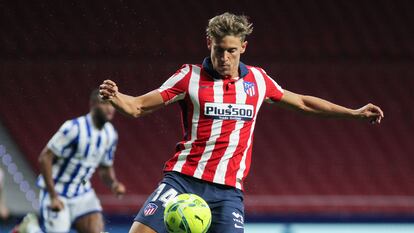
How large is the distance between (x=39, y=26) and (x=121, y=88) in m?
1.81

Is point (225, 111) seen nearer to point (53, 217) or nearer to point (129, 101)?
point (129, 101)

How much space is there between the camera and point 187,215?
4.34 meters

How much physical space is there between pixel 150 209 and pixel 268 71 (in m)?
7.86

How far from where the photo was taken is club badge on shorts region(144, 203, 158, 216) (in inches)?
182

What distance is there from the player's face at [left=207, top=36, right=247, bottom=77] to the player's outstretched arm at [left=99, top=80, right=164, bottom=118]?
0.38 metres

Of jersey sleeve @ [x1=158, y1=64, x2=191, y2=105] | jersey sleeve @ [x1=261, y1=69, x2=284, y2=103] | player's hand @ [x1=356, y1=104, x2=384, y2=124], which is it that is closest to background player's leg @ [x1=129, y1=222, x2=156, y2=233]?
jersey sleeve @ [x1=158, y1=64, x2=191, y2=105]

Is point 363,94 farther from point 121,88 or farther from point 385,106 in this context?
point 121,88

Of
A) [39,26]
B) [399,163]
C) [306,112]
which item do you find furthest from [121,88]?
A: [306,112]

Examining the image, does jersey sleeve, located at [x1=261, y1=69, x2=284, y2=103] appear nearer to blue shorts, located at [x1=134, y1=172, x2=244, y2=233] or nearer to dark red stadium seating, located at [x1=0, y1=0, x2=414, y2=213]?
blue shorts, located at [x1=134, y1=172, x2=244, y2=233]

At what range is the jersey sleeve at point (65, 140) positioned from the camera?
7.55 m

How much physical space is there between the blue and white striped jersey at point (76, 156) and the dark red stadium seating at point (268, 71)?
3858 millimetres

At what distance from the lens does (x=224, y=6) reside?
41.4 ft

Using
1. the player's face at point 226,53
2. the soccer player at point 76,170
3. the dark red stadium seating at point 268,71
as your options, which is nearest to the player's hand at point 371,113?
the player's face at point 226,53

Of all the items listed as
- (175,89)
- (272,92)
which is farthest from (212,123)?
(272,92)
